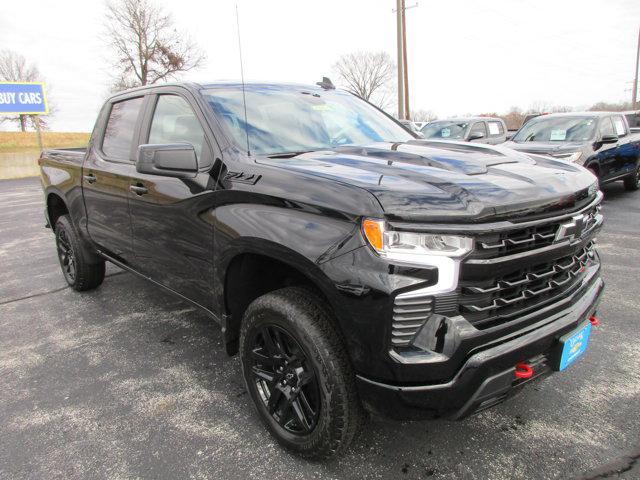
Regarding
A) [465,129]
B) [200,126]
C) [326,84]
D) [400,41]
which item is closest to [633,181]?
[465,129]

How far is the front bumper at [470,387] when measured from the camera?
167 centimetres

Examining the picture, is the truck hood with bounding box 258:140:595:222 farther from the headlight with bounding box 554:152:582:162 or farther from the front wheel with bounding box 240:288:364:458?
the headlight with bounding box 554:152:582:162

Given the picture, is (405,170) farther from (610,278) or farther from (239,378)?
(610,278)

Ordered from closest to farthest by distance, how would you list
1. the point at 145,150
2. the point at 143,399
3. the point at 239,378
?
1. the point at 145,150
2. the point at 143,399
3. the point at 239,378

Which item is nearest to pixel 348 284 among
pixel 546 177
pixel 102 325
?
pixel 546 177

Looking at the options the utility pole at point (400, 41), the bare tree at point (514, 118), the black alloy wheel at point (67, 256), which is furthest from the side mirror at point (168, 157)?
the bare tree at point (514, 118)

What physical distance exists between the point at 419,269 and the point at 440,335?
25cm

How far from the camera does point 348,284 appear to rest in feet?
5.65

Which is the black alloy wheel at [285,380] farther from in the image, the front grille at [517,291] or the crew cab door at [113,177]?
the crew cab door at [113,177]

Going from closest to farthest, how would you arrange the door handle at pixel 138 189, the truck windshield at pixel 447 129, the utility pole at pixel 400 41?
the door handle at pixel 138 189 < the truck windshield at pixel 447 129 < the utility pole at pixel 400 41

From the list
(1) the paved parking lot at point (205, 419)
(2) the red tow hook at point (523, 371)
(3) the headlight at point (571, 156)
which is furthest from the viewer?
(3) the headlight at point (571, 156)

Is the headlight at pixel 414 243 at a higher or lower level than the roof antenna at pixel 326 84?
lower

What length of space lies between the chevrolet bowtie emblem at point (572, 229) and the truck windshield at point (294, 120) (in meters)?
1.33

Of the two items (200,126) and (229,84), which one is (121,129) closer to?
(229,84)
